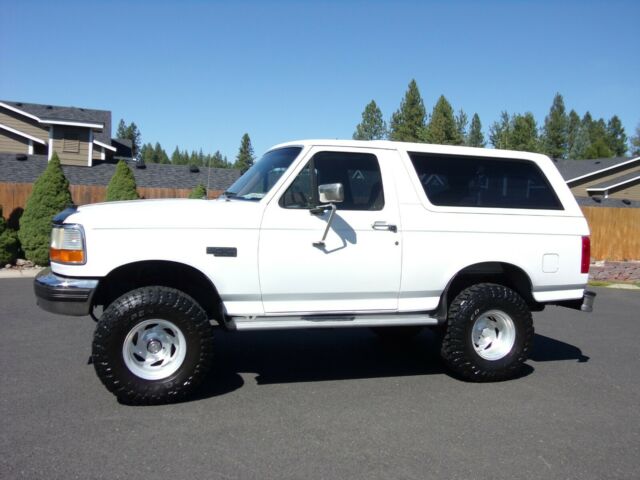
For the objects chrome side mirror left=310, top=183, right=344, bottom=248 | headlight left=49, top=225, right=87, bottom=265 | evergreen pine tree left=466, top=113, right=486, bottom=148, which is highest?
evergreen pine tree left=466, top=113, right=486, bottom=148

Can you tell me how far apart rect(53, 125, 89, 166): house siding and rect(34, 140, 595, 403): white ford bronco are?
21851 millimetres

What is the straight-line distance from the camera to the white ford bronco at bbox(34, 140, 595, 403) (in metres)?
4.44

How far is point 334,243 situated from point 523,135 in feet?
116

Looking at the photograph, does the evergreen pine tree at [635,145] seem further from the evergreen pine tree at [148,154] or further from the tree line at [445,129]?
the evergreen pine tree at [148,154]

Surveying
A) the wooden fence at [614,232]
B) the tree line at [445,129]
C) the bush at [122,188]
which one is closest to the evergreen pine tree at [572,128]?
the tree line at [445,129]

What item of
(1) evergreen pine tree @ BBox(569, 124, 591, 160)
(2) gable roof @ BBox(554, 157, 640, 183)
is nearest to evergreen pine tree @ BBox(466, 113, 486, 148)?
(1) evergreen pine tree @ BBox(569, 124, 591, 160)

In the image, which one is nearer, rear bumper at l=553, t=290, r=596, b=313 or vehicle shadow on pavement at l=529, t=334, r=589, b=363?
rear bumper at l=553, t=290, r=596, b=313

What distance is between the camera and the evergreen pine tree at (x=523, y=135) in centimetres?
3691

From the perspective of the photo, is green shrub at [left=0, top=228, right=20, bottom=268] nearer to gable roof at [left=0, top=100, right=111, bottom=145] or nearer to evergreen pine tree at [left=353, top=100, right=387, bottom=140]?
gable roof at [left=0, top=100, right=111, bottom=145]

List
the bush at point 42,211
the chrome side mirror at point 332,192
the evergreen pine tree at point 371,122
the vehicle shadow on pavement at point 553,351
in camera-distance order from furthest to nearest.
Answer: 1. the evergreen pine tree at point 371,122
2. the bush at point 42,211
3. the vehicle shadow on pavement at point 553,351
4. the chrome side mirror at point 332,192

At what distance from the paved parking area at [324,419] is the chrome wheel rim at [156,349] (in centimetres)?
30

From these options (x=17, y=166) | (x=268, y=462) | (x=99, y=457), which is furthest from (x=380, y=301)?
(x=17, y=166)

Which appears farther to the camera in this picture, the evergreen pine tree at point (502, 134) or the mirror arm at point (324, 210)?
the evergreen pine tree at point (502, 134)

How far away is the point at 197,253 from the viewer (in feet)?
14.8
